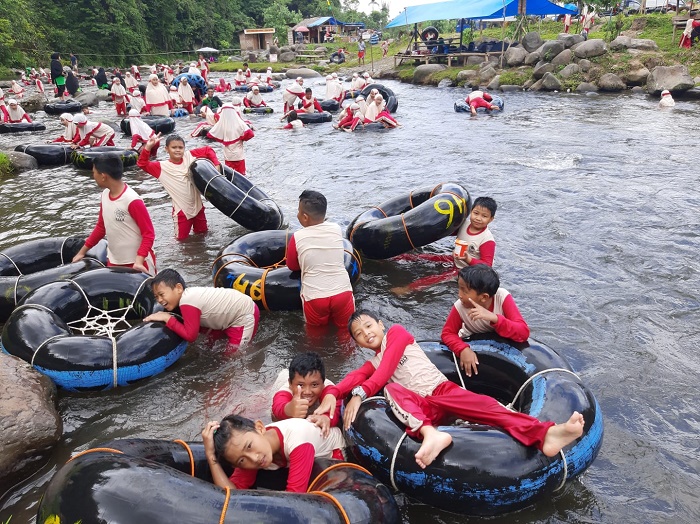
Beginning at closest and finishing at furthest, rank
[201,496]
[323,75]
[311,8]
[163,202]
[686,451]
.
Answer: [201,496]
[686,451]
[163,202]
[323,75]
[311,8]

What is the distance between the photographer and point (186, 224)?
337 inches

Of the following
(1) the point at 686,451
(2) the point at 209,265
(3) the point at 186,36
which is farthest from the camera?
(3) the point at 186,36

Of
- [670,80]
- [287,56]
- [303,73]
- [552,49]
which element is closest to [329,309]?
[670,80]

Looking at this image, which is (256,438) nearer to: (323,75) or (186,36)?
(323,75)

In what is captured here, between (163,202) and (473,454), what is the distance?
364 inches

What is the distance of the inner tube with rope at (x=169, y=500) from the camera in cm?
263

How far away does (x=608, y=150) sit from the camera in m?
13.5

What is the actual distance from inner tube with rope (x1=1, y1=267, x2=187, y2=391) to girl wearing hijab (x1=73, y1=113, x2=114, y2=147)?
11060 millimetres

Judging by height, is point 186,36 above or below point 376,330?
above

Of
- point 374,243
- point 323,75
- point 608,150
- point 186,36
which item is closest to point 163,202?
point 374,243

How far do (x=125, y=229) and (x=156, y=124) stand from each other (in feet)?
44.1

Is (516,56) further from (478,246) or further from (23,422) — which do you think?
(23,422)

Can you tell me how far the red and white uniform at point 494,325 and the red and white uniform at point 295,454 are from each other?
1413 millimetres

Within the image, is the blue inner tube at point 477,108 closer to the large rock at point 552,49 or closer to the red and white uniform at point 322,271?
the large rock at point 552,49
